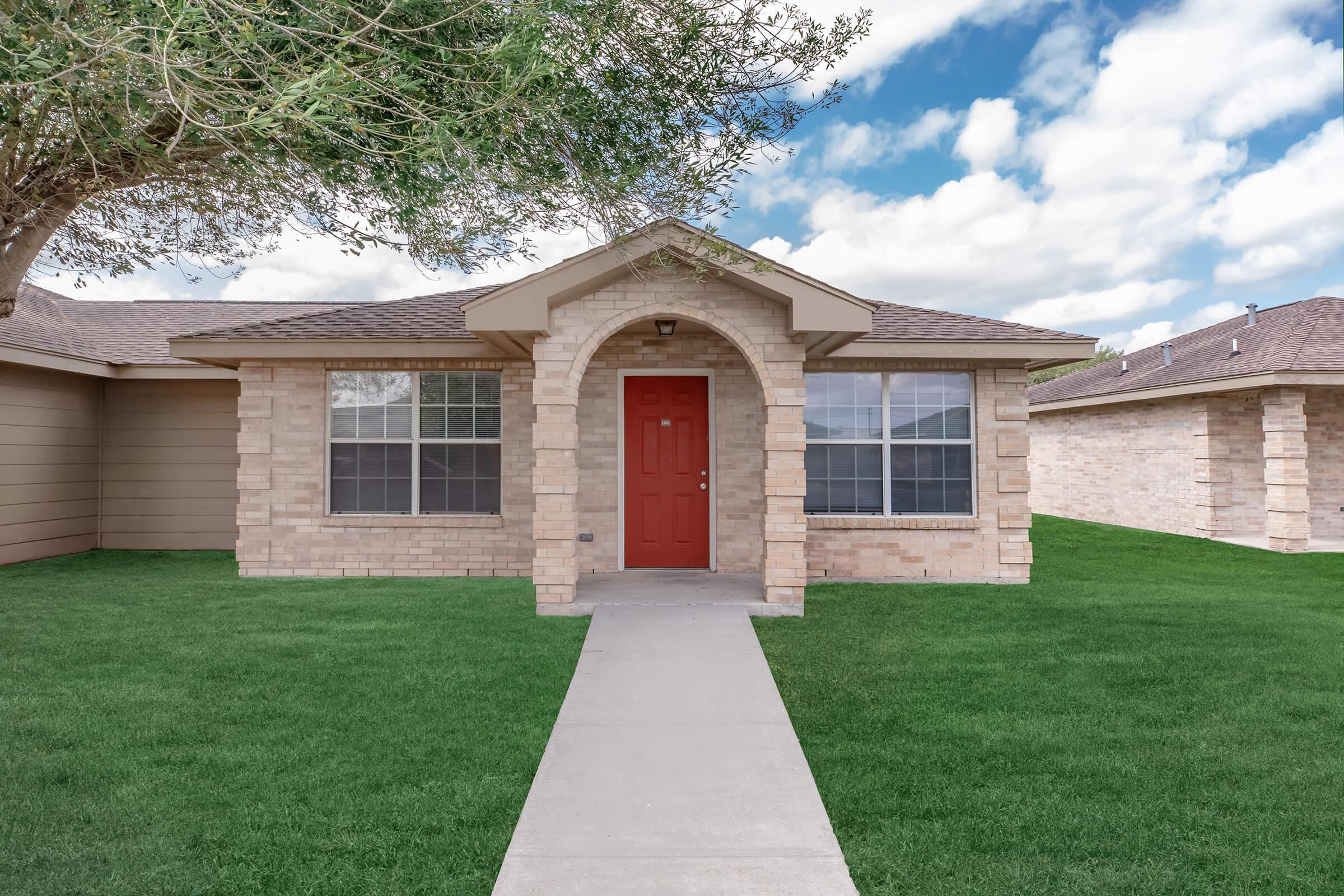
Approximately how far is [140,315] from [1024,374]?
51.7 ft

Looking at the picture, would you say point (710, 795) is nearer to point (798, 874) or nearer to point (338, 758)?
point (798, 874)

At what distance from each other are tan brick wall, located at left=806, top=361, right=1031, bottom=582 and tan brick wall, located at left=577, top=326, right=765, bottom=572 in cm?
93

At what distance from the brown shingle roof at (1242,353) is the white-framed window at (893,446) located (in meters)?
6.26

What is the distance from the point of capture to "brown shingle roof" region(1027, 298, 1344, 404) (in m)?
12.2

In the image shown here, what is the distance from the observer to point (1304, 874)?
291 cm

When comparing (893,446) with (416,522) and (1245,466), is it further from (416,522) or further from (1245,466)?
(1245,466)

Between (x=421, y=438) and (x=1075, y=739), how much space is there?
26.4ft

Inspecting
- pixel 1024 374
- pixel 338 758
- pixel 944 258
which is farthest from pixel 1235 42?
pixel 944 258

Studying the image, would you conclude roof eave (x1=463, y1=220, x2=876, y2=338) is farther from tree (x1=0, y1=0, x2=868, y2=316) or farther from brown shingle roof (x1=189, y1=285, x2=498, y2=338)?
brown shingle roof (x1=189, y1=285, x2=498, y2=338)

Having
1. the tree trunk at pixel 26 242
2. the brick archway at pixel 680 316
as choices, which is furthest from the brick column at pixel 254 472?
the brick archway at pixel 680 316

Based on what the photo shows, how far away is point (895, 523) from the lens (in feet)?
30.8

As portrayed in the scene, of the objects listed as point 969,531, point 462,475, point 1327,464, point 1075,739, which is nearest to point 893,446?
point 969,531

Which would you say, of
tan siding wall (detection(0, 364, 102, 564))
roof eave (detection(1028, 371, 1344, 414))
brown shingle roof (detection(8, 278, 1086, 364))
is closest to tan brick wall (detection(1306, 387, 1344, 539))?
roof eave (detection(1028, 371, 1344, 414))

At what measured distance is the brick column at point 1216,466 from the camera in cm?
1387
